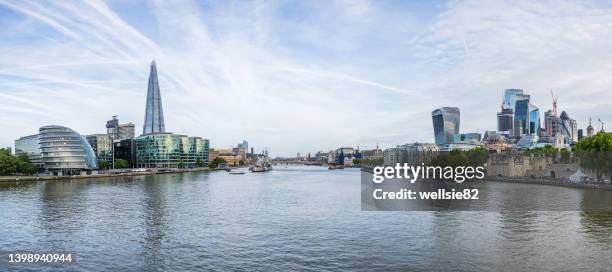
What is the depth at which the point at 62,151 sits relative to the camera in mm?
141750

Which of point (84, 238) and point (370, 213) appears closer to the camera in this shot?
point (84, 238)

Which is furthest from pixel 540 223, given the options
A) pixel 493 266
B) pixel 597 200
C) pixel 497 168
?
pixel 497 168

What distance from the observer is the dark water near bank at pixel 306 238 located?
26.5m

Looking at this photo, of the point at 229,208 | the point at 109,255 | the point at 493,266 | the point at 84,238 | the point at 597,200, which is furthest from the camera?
the point at 597,200

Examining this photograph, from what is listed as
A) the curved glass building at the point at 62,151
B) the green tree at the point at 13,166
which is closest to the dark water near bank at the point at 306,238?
the green tree at the point at 13,166

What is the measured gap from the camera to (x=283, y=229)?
3753 centimetres

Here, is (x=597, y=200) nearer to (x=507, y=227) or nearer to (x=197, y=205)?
(x=507, y=227)

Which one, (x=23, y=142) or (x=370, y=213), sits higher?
(x=23, y=142)

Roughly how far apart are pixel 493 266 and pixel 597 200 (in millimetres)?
43838

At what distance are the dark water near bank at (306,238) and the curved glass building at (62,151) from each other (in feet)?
323

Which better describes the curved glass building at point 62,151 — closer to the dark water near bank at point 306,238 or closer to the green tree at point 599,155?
the dark water near bank at point 306,238

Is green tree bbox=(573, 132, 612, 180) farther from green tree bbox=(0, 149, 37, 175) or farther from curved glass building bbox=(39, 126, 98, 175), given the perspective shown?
curved glass building bbox=(39, 126, 98, 175)

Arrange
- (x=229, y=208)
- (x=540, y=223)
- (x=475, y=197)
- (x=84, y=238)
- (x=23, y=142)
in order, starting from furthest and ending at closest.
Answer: (x=23, y=142) < (x=475, y=197) < (x=229, y=208) < (x=540, y=223) < (x=84, y=238)

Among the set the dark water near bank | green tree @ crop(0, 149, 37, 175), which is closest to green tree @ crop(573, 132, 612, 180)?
the dark water near bank
